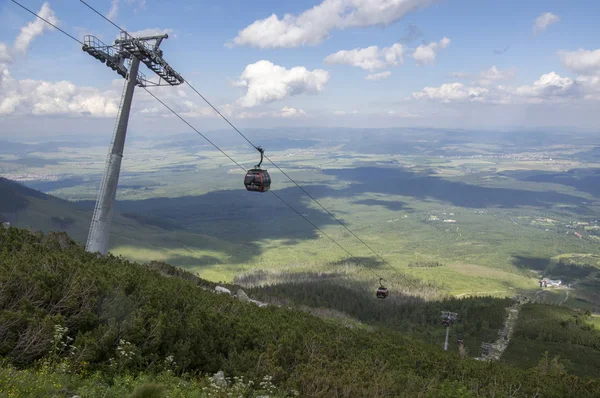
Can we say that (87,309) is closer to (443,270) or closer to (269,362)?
(269,362)

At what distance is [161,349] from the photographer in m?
12.0

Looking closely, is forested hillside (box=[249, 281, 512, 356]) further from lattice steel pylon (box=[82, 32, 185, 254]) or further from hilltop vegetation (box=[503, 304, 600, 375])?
lattice steel pylon (box=[82, 32, 185, 254])

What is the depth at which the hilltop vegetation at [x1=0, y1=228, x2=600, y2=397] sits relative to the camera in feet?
31.5

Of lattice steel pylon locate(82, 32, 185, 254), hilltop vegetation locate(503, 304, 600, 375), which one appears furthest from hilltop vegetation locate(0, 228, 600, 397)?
hilltop vegetation locate(503, 304, 600, 375)

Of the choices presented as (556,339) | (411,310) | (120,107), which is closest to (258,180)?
(120,107)

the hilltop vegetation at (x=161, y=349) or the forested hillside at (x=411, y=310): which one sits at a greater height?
the hilltop vegetation at (x=161, y=349)

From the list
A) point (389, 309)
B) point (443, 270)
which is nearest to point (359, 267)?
point (443, 270)

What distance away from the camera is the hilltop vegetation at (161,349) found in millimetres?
Answer: 9609

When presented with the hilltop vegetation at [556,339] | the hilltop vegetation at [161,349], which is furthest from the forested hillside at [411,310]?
the hilltop vegetation at [161,349]

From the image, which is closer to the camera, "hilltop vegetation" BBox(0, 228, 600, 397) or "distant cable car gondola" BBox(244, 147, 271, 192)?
"hilltop vegetation" BBox(0, 228, 600, 397)

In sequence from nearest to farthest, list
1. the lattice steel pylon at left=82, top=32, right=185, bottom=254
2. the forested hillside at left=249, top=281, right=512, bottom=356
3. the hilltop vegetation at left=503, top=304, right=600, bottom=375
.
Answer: the lattice steel pylon at left=82, top=32, right=185, bottom=254 → the hilltop vegetation at left=503, top=304, right=600, bottom=375 → the forested hillside at left=249, top=281, right=512, bottom=356

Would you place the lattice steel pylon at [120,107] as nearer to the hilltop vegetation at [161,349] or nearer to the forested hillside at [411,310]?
the hilltop vegetation at [161,349]

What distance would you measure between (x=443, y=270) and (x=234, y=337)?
19376cm

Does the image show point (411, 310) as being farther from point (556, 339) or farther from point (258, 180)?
point (258, 180)
